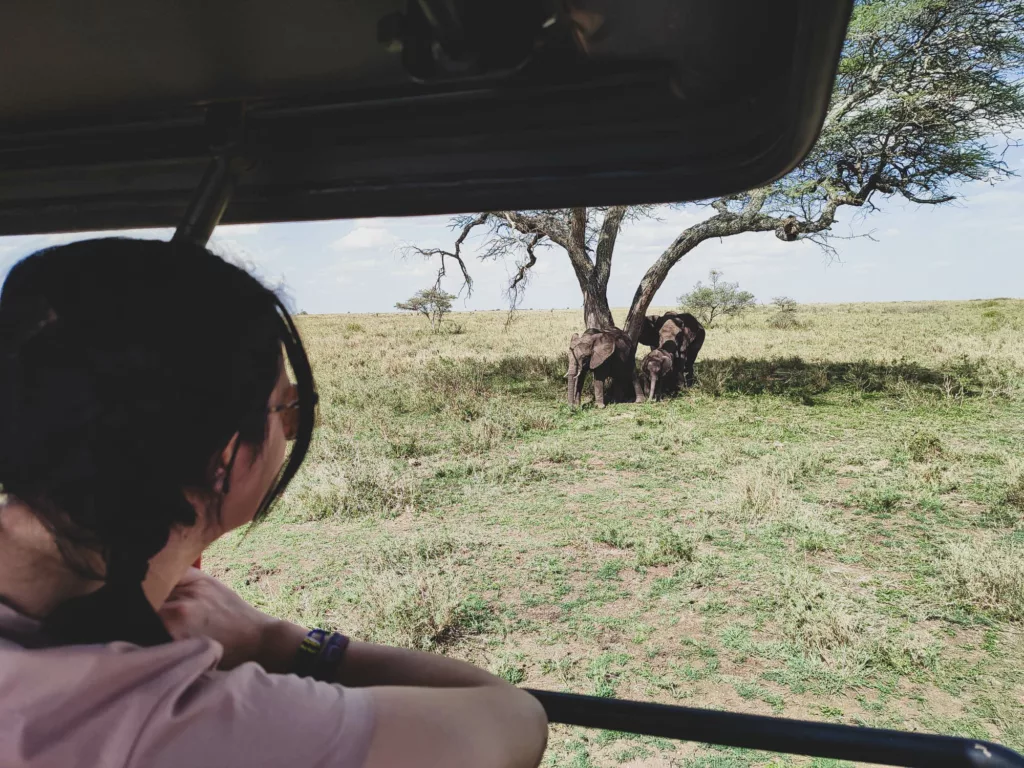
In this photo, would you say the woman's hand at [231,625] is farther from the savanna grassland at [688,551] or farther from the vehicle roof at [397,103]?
the vehicle roof at [397,103]

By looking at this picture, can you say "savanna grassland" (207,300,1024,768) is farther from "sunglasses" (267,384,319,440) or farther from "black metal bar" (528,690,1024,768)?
"black metal bar" (528,690,1024,768)

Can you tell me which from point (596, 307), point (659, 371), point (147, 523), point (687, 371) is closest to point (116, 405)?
point (147, 523)

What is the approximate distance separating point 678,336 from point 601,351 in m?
1.57

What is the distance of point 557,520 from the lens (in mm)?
5277

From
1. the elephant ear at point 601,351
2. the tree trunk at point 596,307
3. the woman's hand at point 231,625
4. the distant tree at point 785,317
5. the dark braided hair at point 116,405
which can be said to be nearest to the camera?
the dark braided hair at point 116,405

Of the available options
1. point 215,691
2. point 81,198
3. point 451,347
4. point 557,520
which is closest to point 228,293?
point 215,691

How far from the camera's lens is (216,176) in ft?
3.05

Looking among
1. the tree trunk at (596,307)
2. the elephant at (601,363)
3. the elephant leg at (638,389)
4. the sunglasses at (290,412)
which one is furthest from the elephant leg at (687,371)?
the sunglasses at (290,412)

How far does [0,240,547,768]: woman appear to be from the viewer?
507 millimetres

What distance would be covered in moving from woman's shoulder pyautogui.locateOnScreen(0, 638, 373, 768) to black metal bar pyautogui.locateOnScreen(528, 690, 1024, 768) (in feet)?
1.36

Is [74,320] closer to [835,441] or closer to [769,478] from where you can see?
[769,478]

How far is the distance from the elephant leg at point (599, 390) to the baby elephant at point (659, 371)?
724mm

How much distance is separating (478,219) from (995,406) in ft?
26.3

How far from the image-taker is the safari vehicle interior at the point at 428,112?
0.76 metres
